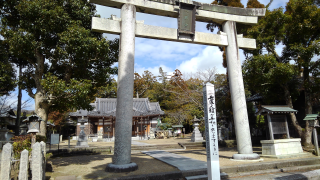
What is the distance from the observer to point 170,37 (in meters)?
7.67

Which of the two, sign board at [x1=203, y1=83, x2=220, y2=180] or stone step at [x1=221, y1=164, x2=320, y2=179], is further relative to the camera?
stone step at [x1=221, y1=164, x2=320, y2=179]

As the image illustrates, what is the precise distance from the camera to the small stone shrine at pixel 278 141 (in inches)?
332

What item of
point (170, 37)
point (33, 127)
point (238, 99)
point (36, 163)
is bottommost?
point (36, 163)

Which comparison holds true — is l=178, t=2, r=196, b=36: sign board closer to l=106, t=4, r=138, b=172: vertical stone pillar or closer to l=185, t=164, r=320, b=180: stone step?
l=106, t=4, r=138, b=172: vertical stone pillar

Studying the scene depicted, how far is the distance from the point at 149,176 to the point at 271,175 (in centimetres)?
381

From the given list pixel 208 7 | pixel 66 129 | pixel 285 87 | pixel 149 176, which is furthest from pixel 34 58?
pixel 66 129

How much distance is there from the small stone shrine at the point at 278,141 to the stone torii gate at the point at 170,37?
150cm

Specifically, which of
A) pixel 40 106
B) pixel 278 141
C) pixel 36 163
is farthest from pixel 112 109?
pixel 36 163

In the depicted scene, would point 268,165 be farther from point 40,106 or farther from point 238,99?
point 40,106

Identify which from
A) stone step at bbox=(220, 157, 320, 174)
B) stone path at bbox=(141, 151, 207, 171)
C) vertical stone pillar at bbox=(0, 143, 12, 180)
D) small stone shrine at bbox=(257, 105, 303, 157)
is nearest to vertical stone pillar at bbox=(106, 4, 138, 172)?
stone path at bbox=(141, 151, 207, 171)

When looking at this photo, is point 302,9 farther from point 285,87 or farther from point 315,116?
point 315,116

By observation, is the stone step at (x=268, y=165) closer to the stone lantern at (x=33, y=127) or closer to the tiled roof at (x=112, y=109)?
the stone lantern at (x=33, y=127)

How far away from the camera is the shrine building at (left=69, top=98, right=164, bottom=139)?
24866mm

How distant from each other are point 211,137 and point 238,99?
453 centimetres
